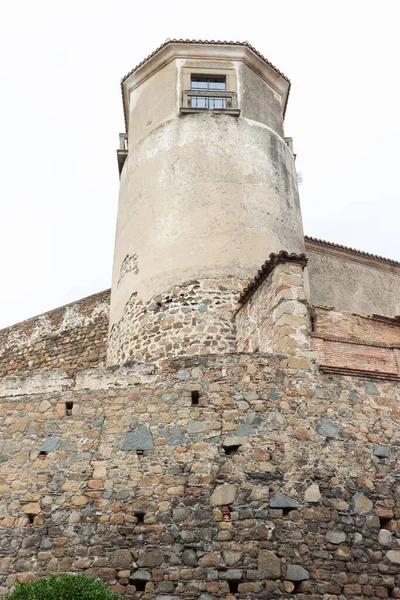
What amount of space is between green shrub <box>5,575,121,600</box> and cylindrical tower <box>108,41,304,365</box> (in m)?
5.07

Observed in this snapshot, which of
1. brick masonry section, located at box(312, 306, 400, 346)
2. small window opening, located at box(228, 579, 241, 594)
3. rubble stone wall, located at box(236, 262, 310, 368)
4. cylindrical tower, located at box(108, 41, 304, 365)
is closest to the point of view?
small window opening, located at box(228, 579, 241, 594)

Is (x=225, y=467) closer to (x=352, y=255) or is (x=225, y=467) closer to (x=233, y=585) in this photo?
(x=233, y=585)

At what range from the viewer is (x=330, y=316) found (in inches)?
393

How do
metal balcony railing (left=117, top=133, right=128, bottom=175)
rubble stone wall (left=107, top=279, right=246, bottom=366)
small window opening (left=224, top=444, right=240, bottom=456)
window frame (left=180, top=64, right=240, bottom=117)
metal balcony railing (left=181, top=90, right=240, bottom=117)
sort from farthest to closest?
metal balcony railing (left=117, top=133, right=128, bottom=175), metal balcony railing (left=181, top=90, right=240, bottom=117), window frame (left=180, top=64, right=240, bottom=117), rubble stone wall (left=107, top=279, right=246, bottom=366), small window opening (left=224, top=444, right=240, bottom=456)

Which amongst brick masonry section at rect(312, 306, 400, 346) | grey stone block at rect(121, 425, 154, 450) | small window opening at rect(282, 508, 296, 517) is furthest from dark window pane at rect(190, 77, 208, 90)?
small window opening at rect(282, 508, 296, 517)

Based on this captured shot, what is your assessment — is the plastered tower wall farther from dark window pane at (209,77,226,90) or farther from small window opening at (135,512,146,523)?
dark window pane at (209,77,226,90)

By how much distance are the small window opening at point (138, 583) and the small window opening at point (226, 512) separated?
1.17 metres

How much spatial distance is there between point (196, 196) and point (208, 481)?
254 inches

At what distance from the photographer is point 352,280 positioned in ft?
58.8

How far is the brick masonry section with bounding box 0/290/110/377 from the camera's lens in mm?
16594

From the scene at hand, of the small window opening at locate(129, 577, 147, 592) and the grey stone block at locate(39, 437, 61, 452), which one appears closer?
the small window opening at locate(129, 577, 147, 592)

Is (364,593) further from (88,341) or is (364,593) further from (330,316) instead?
(88,341)

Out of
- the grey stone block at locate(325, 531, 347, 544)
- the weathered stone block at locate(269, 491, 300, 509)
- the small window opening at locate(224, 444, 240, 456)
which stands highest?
the small window opening at locate(224, 444, 240, 456)

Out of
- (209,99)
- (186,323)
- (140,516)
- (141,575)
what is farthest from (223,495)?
(209,99)
